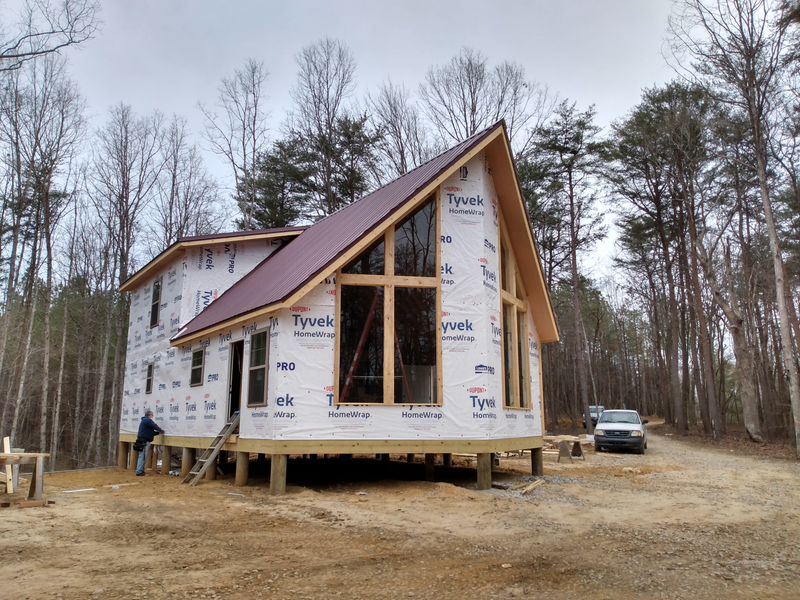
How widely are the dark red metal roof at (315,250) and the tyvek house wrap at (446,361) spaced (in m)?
0.53

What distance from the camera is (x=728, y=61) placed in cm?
2038

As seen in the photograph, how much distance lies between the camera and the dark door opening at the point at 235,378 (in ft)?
41.3

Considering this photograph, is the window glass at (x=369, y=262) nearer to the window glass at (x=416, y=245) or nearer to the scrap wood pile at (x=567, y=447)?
the window glass at (x=416, y=245)

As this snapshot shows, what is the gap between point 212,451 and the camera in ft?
39.2

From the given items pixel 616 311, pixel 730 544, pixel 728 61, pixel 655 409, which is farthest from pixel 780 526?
pixel 655 409

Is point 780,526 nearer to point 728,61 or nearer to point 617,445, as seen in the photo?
point 617,445

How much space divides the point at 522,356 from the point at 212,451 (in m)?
7.13

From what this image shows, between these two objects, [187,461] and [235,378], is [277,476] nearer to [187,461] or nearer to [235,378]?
[235,378]

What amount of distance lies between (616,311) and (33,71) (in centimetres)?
4632

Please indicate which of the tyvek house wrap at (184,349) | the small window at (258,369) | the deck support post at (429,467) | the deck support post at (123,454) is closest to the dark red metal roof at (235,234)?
the tyvek house wrap at (184,349)

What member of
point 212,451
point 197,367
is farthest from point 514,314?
point 197,367

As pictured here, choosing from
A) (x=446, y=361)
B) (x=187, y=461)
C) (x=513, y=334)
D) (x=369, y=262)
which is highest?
(x=369, y=262)

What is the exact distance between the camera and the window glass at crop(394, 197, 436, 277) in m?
11.3

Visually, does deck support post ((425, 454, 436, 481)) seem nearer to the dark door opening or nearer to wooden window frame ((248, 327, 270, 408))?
wooden window frame ((248, 327, 270, 408))
